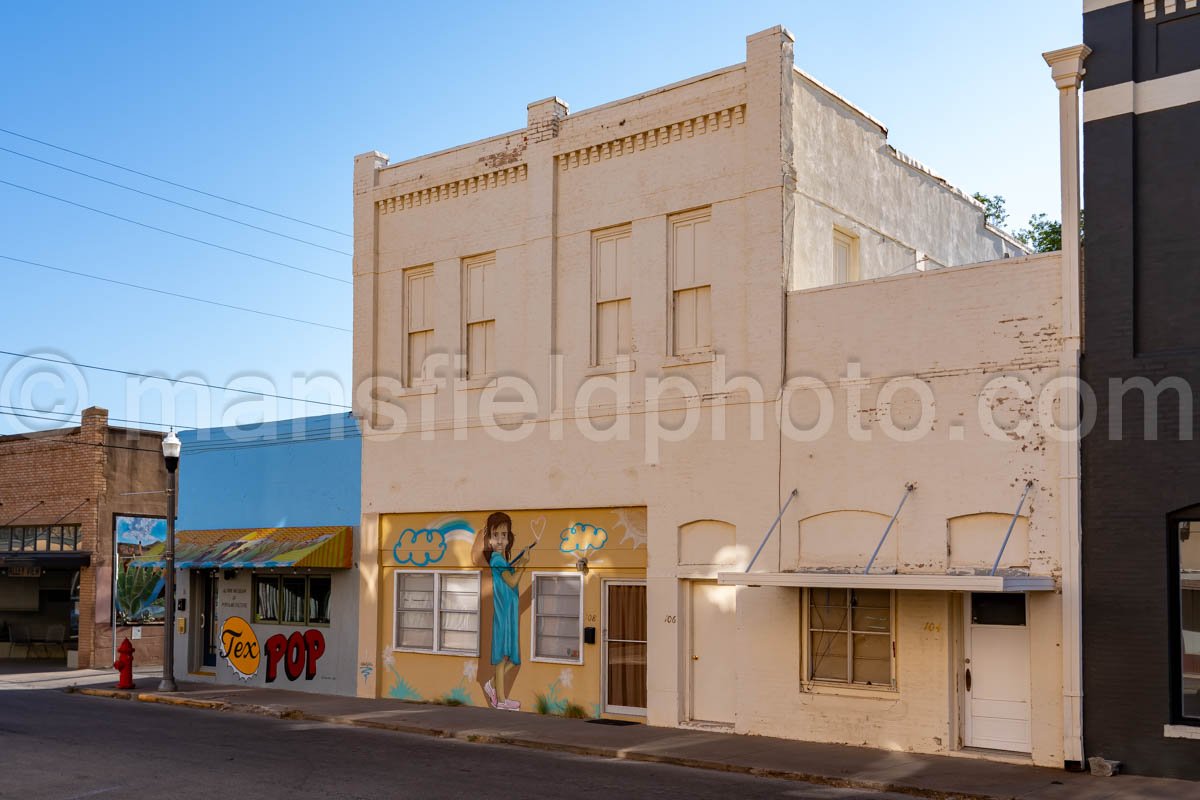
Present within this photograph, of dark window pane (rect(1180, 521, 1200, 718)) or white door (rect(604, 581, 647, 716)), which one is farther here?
white door (rect(604, 581, 647, 716))

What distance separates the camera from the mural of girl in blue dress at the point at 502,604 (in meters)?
20.0

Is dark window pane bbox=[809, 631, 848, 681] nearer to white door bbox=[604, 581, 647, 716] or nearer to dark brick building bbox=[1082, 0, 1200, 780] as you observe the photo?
white door bbox=[604, 581, 647, 716]

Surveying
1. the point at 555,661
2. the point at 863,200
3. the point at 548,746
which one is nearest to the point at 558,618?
the point at 555,661

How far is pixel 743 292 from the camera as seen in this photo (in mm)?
17703

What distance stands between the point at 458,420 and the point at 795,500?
22.0 feet

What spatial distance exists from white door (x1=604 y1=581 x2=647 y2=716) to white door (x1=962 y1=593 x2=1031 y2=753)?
507 centimetres

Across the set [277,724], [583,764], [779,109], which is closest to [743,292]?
[779,109]

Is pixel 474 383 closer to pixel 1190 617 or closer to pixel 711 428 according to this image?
pixel 711 428

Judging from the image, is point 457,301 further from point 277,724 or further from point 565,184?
point 277,724

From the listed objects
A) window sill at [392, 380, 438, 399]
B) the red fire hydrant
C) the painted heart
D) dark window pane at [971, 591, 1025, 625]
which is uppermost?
window sill at [392, 380, 438, 399]

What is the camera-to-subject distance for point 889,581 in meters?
14.7

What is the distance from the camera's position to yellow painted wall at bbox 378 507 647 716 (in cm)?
1889

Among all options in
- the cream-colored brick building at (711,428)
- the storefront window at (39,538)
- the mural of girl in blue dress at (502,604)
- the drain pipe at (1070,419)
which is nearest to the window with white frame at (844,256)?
the cream-colored brick building at (711,428)

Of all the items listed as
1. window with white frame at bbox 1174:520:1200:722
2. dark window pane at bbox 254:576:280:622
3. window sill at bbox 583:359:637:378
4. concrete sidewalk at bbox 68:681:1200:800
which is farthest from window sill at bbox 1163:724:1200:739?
dark window pane at bbox 254:576:280:622
